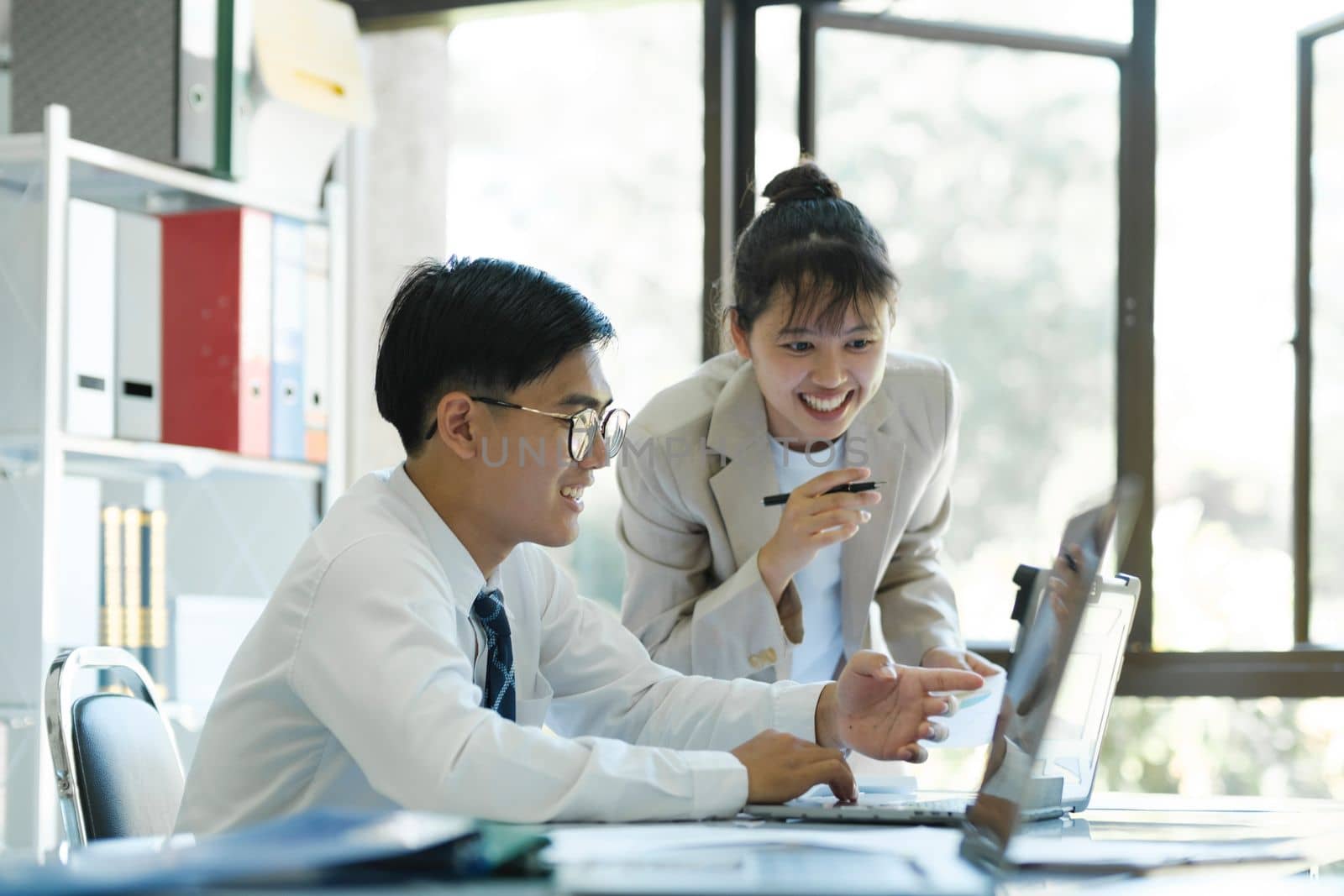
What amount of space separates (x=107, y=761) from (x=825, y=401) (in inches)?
38.3

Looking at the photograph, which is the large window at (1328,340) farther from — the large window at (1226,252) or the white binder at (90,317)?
the white binder at (90,317)

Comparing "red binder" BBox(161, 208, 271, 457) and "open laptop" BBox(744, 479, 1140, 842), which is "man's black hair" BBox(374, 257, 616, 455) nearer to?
"open laptop" BBox(744, 479, 1140, 842)

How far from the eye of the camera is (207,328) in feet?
8.95

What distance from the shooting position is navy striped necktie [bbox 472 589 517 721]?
143 centimetres

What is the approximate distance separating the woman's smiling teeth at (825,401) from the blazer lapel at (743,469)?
13 centimetres

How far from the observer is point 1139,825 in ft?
4.14

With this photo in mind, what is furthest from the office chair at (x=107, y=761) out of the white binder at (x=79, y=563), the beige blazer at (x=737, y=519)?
the white binder at (x=79, y=563)

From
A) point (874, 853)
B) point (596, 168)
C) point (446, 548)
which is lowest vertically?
point (874, 853)

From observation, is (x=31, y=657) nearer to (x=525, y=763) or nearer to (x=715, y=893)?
(x=525, y=763)

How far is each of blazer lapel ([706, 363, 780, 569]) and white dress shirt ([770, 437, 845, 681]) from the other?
42 mm

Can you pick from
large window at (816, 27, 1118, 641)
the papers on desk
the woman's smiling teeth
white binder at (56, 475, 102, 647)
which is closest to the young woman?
the woman's smiling teeth

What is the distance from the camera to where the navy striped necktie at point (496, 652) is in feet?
4.69

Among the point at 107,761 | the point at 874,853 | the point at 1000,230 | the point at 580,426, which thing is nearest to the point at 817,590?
the point at 580,426

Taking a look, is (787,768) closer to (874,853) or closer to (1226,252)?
(874,853)
